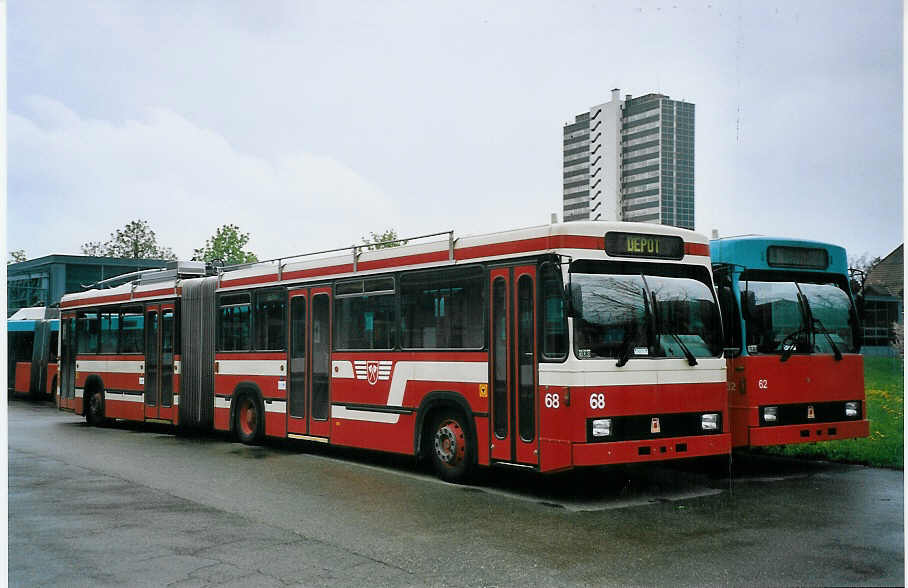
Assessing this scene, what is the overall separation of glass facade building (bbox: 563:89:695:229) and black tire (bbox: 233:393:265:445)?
251 inches

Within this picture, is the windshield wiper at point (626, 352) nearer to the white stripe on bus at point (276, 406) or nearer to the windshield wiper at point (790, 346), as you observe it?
the windshield wiper at point (790, 346)

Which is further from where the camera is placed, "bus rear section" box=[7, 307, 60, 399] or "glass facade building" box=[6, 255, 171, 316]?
"bus rear section" box=[7, 307, 60, 399]

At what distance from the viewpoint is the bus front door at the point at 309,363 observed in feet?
44.0

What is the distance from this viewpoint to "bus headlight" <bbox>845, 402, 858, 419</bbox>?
11062 millimetres

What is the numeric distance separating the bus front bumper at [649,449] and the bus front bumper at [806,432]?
2.77 ft

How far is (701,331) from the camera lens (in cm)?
1003

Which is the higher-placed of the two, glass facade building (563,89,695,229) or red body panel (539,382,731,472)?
glass facade building (563,89,695,229)

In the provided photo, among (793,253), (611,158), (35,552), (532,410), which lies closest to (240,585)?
(35,552)

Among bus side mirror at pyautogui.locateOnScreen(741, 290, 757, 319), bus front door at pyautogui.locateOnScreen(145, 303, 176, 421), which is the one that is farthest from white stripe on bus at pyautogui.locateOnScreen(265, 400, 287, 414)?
bus side mirror at pyautogui.locateOnScreen(741, 290, 757, 319)

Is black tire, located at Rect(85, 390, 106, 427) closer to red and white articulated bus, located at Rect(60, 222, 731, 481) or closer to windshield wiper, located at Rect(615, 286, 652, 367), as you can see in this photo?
red and white articulated bus, located at Rect(60, 222, 731, 481)

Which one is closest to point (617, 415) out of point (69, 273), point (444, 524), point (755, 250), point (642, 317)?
point (642, 317)

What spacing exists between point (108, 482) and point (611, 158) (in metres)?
7.15

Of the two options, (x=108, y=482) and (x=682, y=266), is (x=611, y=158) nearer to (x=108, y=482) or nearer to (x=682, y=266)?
(x=682, y=266)

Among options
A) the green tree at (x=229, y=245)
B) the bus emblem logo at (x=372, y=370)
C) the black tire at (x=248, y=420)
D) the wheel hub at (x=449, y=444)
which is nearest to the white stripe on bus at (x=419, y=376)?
the bus emblem logo at (x=372, y=370)
